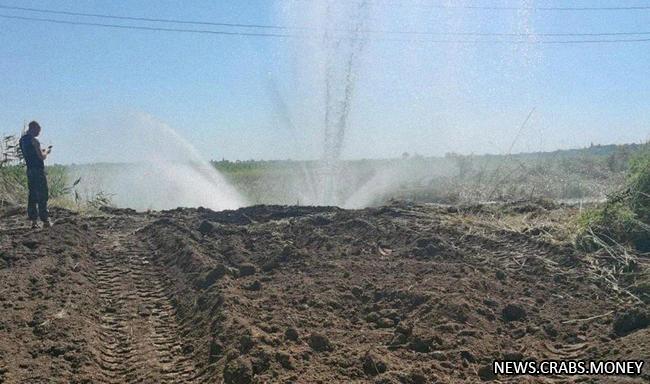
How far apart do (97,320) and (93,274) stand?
2082 mm

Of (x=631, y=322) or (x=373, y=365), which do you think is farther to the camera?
(x=631, y=322)

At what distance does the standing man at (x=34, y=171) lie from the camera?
38.0ft

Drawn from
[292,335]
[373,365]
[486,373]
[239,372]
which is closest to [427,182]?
[292,335]

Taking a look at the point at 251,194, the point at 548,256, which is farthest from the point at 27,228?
the point at 251,194

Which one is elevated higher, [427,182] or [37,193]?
[427,182]

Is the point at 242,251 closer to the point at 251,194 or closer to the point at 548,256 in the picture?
the point at 548,256

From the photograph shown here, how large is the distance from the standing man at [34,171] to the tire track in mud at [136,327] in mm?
2987

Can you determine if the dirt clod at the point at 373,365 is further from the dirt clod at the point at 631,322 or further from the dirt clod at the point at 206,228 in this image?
the dirt clod at the point at 206,228

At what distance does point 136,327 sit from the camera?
6.12 m

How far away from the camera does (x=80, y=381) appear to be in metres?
4.70

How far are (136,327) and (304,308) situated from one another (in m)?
1.63

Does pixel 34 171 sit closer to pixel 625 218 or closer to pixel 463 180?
pixel 625 218

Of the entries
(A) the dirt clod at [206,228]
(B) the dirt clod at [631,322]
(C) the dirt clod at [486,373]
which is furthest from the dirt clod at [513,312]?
(A) the dirt clod at [206,228]

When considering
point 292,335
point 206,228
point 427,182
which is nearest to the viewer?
point 292,335
